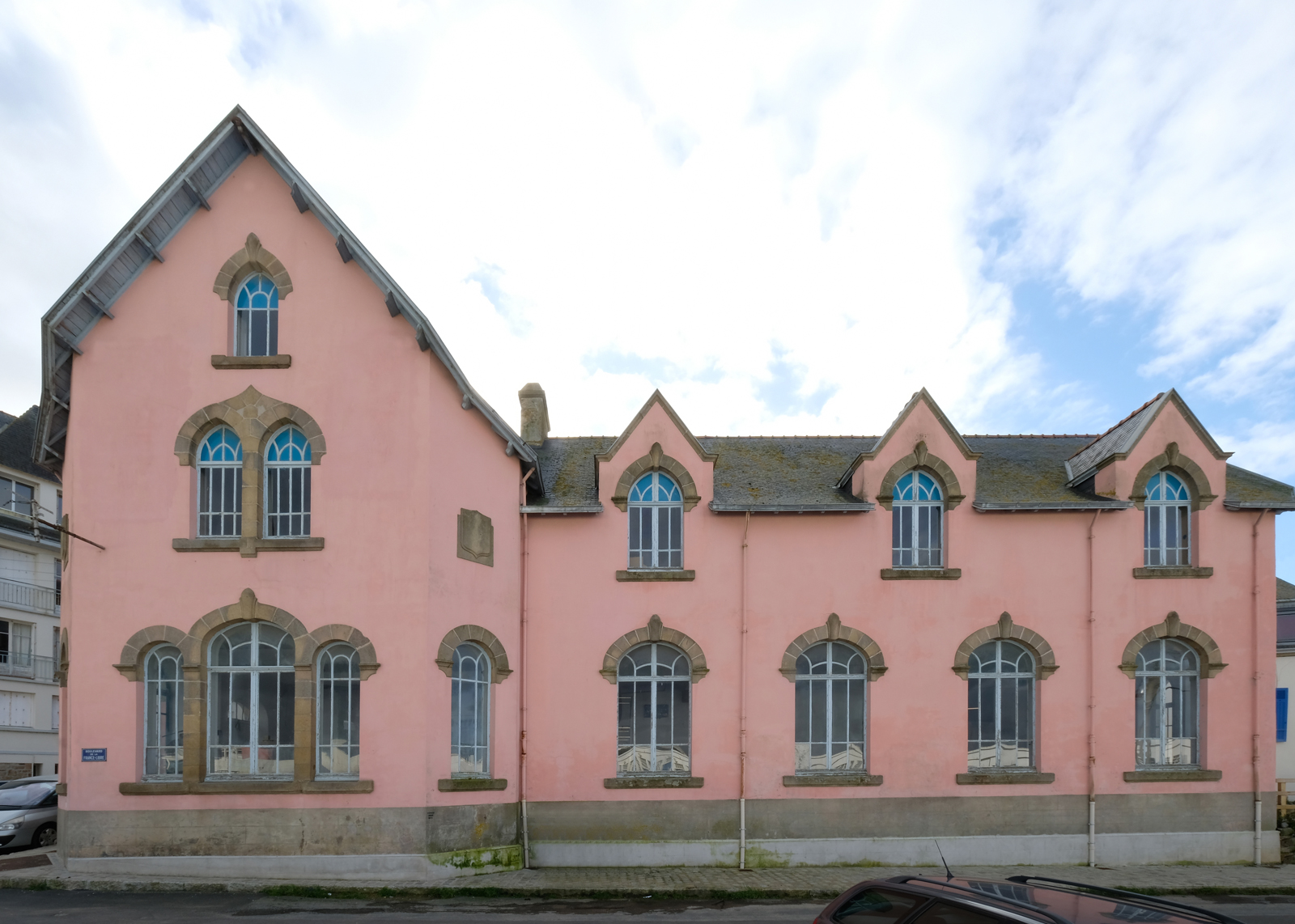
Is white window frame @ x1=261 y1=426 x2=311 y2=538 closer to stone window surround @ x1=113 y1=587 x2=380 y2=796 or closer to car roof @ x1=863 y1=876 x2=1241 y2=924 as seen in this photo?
stone window surround @ x1=113 y1=587 x2=380 y2=796

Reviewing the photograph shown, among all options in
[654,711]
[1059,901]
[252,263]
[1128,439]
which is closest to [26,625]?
[252,263]

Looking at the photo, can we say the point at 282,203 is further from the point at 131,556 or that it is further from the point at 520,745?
the point at 520,745

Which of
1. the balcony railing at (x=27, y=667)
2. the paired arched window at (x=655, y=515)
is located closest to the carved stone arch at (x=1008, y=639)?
the paired arched window at (x=655, y=515)

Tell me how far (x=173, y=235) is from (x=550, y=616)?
943cm

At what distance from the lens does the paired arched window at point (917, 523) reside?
731 inches

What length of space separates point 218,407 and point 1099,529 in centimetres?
1621

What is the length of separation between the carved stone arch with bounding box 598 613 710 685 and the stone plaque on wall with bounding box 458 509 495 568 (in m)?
2.80

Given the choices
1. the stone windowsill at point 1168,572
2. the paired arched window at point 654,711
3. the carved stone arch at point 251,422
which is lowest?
the paired arched window at point 654,711

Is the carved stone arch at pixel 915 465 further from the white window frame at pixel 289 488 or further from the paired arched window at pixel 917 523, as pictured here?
the white window frame at pixel 289 488

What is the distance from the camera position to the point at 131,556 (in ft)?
53.1

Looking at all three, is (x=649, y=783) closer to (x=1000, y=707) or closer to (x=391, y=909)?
(x=391, y=909)

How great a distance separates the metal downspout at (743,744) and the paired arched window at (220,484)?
29.4 feet

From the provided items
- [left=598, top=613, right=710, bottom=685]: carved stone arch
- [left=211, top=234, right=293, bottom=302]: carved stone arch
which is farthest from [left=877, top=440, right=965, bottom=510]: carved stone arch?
[left=211, top=234, right=293, bottom=302]: carved stone arch

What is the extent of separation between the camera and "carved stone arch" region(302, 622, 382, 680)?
52.1ft
